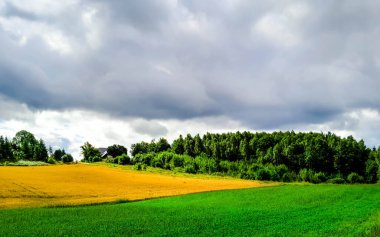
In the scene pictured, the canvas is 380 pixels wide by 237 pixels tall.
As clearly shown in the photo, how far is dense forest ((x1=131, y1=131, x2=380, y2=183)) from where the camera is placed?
125 meters

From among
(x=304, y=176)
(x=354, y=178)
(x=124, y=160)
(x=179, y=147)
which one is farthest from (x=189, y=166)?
(x=354, y=178)

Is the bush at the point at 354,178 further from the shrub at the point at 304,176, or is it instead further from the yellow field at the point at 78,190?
the yellow field at the point at 78,190

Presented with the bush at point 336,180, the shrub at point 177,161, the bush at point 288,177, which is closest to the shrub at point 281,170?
the bush at point 288,177

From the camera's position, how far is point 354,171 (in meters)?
135

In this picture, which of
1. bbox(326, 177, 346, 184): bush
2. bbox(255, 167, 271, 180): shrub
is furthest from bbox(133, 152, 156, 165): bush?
bbox(326, 177, 346, 184): bush

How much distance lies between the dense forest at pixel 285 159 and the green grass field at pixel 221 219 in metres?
67.8

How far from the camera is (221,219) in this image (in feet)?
128

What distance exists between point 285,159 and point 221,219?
367 feet

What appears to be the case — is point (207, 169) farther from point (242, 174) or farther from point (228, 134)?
point (228, 134)

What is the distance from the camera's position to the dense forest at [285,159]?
412ft

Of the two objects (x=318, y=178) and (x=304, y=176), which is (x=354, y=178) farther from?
(x=304, y=176)

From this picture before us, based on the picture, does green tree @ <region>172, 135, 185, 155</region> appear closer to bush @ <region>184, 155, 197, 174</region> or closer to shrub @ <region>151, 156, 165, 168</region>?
shrub @ <region>151, 156, 165, 168</region>

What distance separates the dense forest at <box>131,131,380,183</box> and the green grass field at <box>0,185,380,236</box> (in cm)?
6783

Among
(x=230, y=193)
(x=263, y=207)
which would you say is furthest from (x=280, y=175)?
(x=263, y=207)
